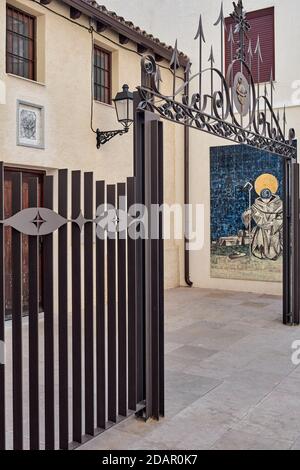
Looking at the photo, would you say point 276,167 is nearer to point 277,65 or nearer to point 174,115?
point 277,65

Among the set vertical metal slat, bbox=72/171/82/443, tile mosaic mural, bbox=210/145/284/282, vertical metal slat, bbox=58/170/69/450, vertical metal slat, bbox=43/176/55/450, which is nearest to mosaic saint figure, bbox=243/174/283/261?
tile mosaic mural, bbox=210/145/284/282

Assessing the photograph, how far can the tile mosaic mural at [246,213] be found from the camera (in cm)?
962

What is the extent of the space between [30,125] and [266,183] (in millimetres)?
4936

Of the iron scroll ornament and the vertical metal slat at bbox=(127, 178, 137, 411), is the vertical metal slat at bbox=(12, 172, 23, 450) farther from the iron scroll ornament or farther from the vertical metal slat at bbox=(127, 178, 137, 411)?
the vertical metal slat at bbox=(127, 178, 137, 411)

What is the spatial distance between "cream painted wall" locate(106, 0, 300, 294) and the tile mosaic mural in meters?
0.17

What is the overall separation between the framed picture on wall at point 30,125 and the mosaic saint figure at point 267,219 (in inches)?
183

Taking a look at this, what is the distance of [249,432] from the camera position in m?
3.63

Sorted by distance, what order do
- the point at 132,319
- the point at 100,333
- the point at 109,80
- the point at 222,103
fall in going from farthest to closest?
1. the point at 109,80
2. the point at 222,103
3. the point at 132,319
4. the point at 100,333

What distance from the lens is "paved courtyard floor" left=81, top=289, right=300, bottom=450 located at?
3512 millimetres

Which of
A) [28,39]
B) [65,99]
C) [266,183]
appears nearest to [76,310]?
[65,99]

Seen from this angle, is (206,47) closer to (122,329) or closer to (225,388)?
(225,388)

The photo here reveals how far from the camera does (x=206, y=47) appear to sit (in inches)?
404

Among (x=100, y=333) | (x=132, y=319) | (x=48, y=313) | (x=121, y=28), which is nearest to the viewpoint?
(x=48, y=313)
